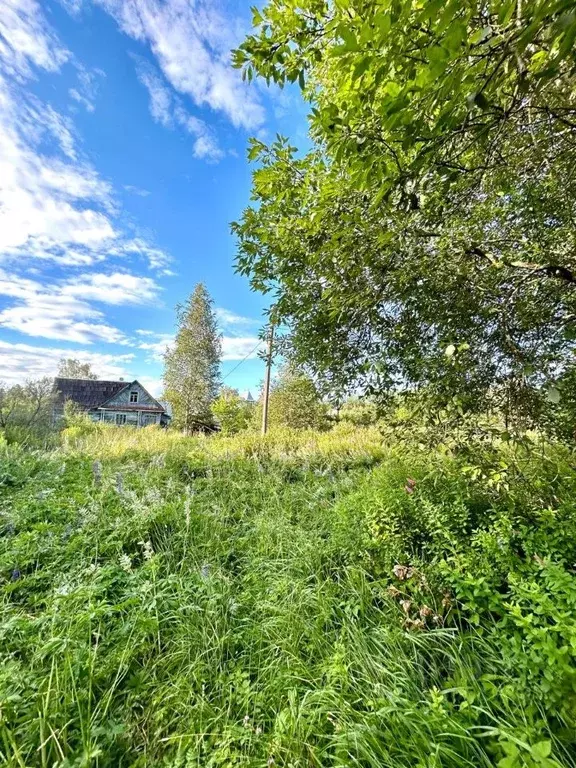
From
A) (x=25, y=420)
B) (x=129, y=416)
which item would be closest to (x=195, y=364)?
(x=25, y=420)

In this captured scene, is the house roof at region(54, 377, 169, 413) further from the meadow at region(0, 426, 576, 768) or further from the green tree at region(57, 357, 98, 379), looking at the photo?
the meadow at region(0, 426, 576, 768)

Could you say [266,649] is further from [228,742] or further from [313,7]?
[313,7]

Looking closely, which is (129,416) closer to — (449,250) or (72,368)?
(72,368)

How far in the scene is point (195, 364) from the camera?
1789cm

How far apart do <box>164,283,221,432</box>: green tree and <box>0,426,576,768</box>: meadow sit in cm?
1471

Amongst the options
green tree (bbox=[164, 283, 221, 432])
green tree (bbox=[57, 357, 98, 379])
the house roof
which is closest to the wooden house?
the house roof

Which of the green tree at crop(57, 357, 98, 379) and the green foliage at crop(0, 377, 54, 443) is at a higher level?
the green tree at crop(57, 357, 98, 379)

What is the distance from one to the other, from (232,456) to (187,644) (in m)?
4.08

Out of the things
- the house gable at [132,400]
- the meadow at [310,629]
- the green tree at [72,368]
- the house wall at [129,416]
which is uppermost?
the green tree at [72,368]

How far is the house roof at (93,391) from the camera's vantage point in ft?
84.0

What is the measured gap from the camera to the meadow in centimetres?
118

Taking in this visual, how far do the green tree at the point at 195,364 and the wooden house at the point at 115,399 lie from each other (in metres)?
8.89

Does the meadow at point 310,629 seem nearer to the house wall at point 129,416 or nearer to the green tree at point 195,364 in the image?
the green tree at point 195,364

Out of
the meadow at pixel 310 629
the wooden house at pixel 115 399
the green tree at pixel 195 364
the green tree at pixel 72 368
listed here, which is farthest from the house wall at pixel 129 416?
the meadow at pixel 310 629
